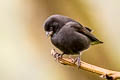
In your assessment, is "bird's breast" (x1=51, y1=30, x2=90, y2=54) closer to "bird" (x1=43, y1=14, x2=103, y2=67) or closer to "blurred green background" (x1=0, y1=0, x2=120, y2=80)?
"bird" (x1=43, y1=14, x2=103, y2=67)

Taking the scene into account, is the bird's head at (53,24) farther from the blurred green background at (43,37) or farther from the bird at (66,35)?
the blurred green background at (43,37)

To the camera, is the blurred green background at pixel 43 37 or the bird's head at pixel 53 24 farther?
the blurred green background at pixel 43 37

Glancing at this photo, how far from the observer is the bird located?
6.89ft

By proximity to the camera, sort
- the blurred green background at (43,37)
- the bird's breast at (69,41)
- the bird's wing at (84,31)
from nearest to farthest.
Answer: the bird's breast at (69,41) < the bird's wing at (84,31) < the blurred green background at (43,37)

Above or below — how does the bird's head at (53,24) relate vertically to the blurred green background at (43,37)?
above

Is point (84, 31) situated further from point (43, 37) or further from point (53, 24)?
point (43, 37)

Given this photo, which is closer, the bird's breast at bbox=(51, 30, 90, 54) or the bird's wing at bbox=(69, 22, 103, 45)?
the bird's breast at bbox=(51, 30, 90, 54)

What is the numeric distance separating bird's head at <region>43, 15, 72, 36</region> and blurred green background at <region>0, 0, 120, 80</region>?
0.67 m

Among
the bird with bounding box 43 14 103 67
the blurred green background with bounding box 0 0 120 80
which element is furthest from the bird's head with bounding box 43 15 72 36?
Answer: the blurred green background with bounding box 0 0 120 80

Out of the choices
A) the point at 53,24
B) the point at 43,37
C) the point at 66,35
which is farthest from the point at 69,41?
the point at 43,37

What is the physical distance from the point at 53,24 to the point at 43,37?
0.86m

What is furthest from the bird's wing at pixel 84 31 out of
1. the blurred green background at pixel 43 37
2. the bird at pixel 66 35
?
the blurred green background at pixel 43 37

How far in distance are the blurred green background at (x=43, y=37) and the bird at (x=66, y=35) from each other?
632mm

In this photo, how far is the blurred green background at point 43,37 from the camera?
9.31ft
